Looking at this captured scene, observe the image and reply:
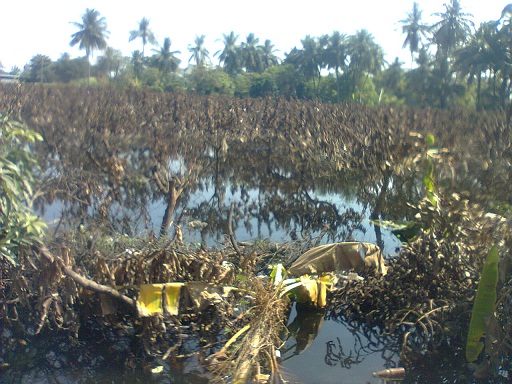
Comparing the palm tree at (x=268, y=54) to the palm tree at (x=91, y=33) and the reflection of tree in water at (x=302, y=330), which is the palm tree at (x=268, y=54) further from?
the reflection of tree in water at (x=302, y=330)

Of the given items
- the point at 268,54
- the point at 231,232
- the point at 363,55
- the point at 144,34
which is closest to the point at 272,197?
the point at 231,232

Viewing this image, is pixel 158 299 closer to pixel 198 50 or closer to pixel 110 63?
pixel 110 63

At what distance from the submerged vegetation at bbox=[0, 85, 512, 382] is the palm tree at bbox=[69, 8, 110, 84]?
58.1ft

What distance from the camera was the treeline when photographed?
11.4 m

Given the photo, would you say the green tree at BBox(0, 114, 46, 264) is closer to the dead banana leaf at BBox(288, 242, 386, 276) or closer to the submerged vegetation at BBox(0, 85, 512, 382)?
the submerged vegetation at BBox(0, 85, 512, 382)

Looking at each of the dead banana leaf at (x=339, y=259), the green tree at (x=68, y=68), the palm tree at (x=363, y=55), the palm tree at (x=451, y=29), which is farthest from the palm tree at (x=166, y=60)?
the dead banana leaf at (x=339, y=259)

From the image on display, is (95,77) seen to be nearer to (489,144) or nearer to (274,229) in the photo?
(274,229)

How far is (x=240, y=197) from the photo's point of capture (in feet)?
39.0

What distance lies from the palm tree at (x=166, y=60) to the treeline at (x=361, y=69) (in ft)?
0.41

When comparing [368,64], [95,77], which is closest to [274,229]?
[368,64]

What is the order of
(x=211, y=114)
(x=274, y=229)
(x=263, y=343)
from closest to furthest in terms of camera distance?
(x=263, y=343)
(x=274, y=229)
(x=211, y=114)

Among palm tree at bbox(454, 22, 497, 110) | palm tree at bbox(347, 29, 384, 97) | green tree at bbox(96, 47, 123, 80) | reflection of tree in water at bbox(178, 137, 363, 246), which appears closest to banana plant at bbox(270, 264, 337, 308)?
reflection of tree in water at bbox(178, 137, 363, 246)

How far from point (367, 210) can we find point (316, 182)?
85.4 inches

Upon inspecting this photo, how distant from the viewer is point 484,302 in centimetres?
490
